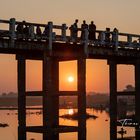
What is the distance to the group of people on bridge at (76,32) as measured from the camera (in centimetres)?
2853

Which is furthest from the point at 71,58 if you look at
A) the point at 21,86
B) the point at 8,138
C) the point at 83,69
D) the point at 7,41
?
the point at 8,138

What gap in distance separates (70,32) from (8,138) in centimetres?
5477

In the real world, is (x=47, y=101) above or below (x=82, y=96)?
below

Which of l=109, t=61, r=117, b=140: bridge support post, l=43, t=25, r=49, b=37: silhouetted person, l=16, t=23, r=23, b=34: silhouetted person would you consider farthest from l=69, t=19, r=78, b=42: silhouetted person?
l=109, t=61, r=117, b=140: bridge support post

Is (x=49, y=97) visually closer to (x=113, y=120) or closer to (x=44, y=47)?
(x=44, y=47)

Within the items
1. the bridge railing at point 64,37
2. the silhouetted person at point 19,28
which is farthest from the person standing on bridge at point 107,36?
the silhouetted person at point 19,28

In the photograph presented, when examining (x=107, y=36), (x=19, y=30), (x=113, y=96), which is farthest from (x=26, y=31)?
(x=113, y=96)

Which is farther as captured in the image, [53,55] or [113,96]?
[113,96]

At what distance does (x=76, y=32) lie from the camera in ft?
104

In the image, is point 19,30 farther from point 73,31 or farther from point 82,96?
point 82,96

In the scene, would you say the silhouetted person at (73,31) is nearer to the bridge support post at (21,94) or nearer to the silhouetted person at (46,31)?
the silhouetted person at (46,31)

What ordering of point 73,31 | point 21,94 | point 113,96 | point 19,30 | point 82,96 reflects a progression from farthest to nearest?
point 113,96 < point 21,94 < point 82,96 < point 73,31 < point 19,30

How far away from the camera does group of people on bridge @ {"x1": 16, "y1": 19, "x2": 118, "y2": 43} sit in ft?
93.6

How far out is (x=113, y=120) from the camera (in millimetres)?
40188
